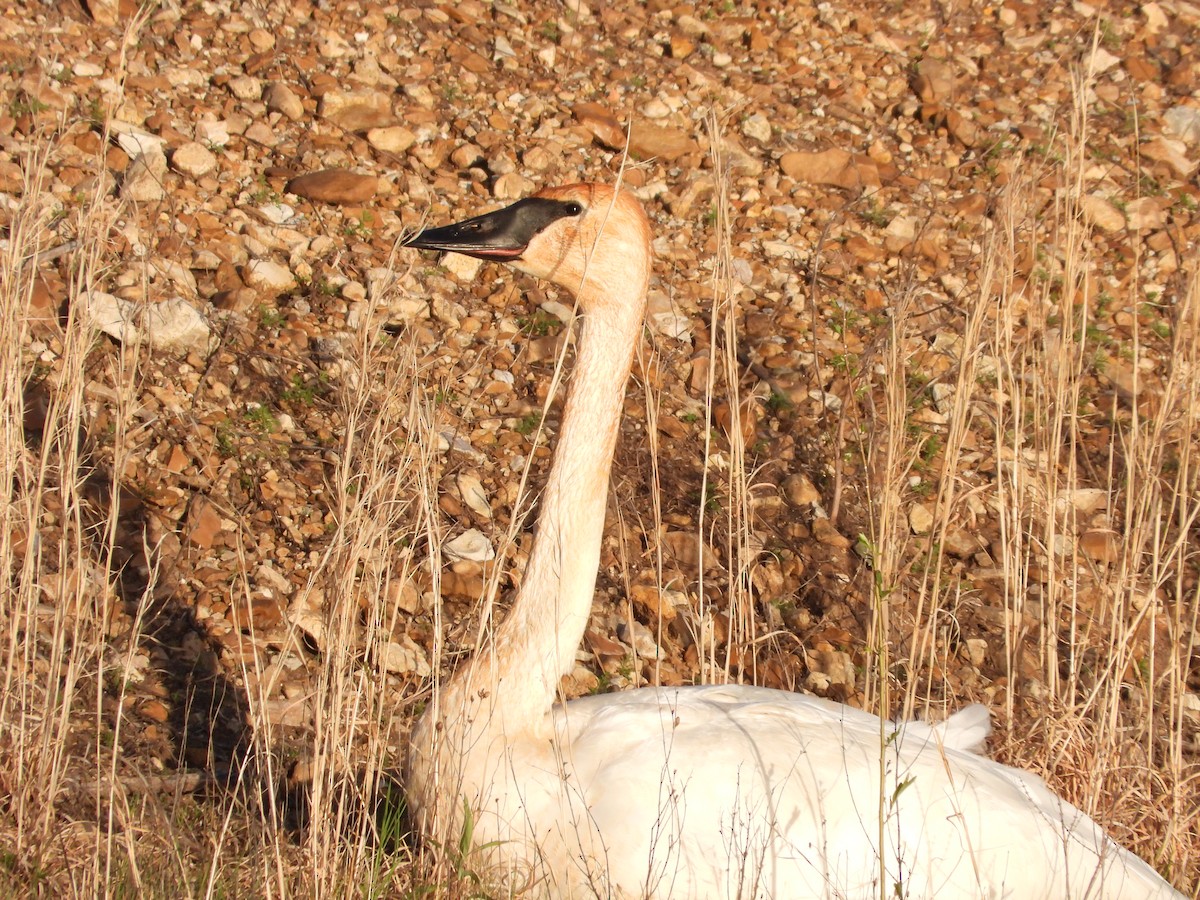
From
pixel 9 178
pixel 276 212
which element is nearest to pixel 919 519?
pixel 276 212

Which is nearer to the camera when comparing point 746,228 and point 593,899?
point 593,899

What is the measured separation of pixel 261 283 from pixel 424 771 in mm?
3089

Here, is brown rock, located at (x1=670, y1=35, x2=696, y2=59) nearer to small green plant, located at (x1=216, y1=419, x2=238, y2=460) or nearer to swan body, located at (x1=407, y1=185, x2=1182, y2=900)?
small green plant, located at (x1=216, y1=419, x2=238, y2=460)

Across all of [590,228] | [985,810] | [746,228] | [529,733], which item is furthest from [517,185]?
[985,810]

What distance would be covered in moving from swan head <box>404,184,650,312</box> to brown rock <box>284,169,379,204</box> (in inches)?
116

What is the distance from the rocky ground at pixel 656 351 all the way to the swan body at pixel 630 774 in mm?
232

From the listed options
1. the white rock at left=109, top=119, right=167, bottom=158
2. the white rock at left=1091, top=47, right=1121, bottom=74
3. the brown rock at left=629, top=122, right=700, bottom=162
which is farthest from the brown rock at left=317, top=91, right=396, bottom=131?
the white rock at left=1091, top=47, right=1121, bottom=74

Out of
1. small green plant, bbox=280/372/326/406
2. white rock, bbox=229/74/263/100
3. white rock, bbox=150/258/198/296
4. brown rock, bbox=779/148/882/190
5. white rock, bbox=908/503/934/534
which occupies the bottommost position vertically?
white rock, bbox=908/503/934/534

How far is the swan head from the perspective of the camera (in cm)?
340

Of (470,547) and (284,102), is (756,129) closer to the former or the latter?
(284,102)

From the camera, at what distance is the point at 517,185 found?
6.52 meters

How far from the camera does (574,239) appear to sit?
11.3 feet

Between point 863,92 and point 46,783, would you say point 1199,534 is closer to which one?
point 863,92

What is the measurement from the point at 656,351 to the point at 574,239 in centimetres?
207
